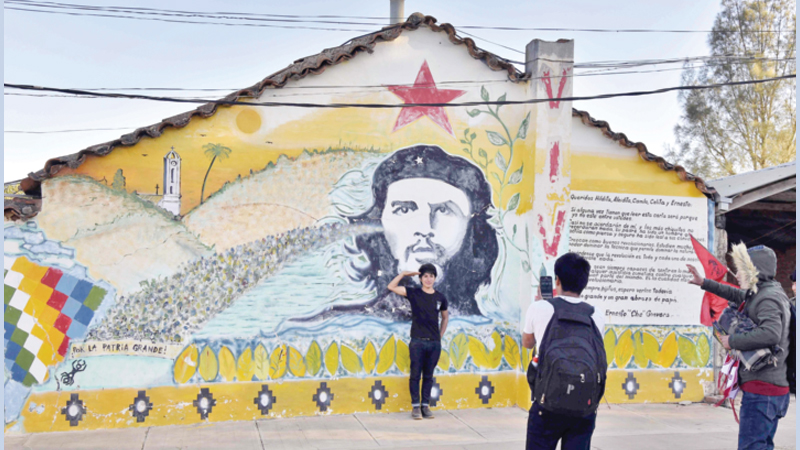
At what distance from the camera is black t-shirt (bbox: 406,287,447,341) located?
7668 mm

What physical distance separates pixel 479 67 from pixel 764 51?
3081cm

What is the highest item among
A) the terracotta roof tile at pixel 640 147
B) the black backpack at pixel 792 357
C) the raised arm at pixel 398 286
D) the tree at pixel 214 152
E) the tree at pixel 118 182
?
the terracotta roof tile at pixel 640 147

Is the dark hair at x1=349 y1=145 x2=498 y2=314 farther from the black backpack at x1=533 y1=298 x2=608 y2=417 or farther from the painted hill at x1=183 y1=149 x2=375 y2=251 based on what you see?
the black backpack at x1=533 y1=298 x2=608 y2=417

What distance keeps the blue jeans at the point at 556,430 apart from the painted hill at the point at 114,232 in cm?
442

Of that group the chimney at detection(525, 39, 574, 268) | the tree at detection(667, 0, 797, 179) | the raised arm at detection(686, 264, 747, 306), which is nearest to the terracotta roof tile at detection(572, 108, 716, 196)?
the chimney at detection(525, 39, 574, 268)

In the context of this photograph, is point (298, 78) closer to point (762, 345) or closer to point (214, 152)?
point (214, 152)

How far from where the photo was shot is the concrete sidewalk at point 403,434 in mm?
6520

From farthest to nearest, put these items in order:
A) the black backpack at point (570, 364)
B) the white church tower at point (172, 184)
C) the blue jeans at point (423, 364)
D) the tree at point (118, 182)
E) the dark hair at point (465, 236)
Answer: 1. the dark hair at point (465, 236)
2. the blue jeans at point (423, 364)
3. the white church tower at point (172, 184)
4. the tree at point (118, 182)
5. the black backpack at point (570, 364)

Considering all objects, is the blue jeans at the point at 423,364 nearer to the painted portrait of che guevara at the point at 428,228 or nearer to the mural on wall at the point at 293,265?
the mural on wall at the point at 293,265

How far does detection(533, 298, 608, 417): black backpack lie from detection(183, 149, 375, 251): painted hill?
4151 millimetres

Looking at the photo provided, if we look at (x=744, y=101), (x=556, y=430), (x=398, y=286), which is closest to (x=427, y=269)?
(x=398, y=286)

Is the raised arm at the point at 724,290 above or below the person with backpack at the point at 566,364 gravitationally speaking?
above

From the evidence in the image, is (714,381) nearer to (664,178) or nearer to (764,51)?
(664,178)

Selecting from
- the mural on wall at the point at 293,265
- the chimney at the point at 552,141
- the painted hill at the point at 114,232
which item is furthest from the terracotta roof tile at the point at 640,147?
the painted hill at the point at 114,232
